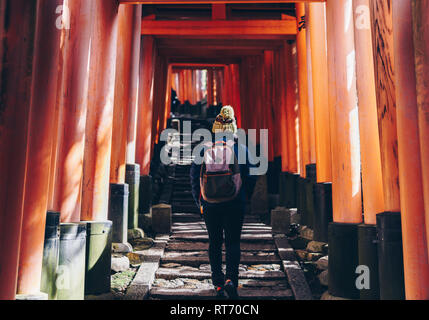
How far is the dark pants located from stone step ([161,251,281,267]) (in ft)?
4.30

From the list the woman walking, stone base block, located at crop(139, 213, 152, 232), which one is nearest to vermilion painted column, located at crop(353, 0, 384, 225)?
the woman walking

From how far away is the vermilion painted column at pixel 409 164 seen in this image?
2.33 m

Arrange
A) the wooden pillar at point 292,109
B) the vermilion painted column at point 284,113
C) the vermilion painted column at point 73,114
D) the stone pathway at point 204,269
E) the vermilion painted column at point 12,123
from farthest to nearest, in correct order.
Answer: the vermilion painted column at point 284,113
the wooden pillar at point 292,109
the stone pathway at point 204,269
the vermilion painted column at point 73,114
the vermilion painted column at point 12,123

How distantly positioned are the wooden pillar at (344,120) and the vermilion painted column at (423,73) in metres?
1.71

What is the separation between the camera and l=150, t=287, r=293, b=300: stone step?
388cm

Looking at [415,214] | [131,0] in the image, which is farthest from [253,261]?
[131,0]

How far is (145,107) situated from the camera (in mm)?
7840

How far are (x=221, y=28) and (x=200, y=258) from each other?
497 centimetres

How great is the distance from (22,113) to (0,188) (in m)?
0.44

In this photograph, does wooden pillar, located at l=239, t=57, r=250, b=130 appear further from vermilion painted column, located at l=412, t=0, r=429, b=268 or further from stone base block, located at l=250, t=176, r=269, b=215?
vermilion painted column, located at l=412, t=0, r=429, b=268

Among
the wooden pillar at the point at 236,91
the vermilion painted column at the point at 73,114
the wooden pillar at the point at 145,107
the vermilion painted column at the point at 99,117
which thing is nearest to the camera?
the vermilion painted column at the point at 73,114

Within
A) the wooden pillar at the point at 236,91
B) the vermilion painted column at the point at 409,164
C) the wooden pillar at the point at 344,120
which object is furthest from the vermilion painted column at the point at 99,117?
the wooden pillar at the point at 236,91

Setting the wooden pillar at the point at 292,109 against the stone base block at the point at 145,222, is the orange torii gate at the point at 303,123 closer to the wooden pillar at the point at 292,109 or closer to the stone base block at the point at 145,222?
the wooden pillar at the point at 292,109

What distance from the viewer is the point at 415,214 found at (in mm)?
2361
